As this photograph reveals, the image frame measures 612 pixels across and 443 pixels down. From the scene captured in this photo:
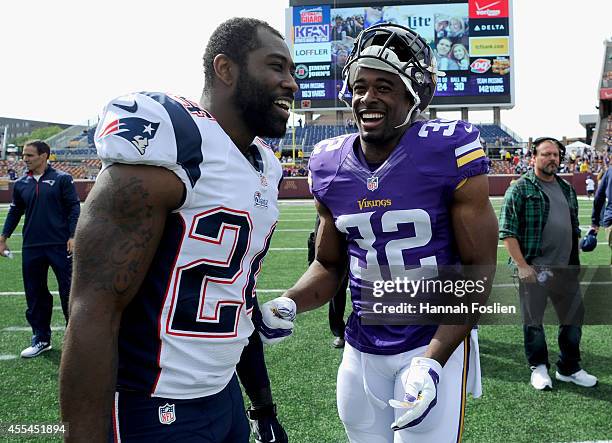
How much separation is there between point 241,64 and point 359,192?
26.2 inches

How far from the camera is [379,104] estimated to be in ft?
6.82

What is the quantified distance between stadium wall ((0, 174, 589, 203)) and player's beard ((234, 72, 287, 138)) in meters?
23.7

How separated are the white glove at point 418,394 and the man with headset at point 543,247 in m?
2.74

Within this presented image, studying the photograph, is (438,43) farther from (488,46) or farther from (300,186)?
(300,186)

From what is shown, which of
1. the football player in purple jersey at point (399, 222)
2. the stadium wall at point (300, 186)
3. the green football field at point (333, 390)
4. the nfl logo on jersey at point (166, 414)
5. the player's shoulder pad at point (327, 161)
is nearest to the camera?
the nfl logo on jersey at point (166, 414)

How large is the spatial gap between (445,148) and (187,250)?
998 mm

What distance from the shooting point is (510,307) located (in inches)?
257

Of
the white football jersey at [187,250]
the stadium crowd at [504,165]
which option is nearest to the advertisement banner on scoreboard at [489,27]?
the stadium crowd at [504,165]

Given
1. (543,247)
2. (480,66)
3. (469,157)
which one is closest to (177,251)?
(469,157)

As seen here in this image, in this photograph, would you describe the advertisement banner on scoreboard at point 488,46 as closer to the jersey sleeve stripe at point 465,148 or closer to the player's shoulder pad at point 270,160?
the jersey sleeve stripe at point 465,148

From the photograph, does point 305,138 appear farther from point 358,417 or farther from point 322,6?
point 358,417

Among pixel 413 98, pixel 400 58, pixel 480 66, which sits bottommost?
pixel 413 98

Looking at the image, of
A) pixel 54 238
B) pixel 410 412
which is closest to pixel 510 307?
pixel 54 238

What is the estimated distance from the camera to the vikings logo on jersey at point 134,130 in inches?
53.6
